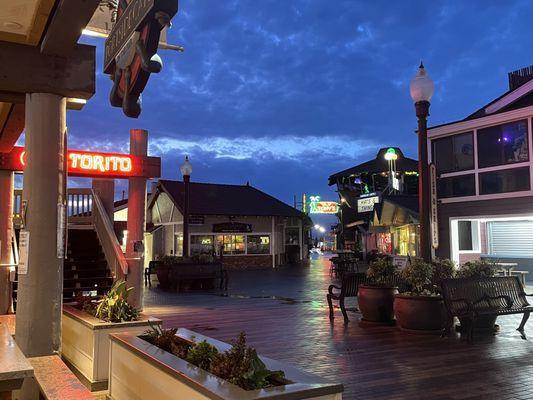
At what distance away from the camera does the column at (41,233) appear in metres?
5.71

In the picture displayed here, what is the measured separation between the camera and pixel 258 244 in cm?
3247

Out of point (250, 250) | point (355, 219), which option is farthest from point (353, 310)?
point (355, 219)

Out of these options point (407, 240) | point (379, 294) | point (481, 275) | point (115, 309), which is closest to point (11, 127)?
point (115, 309)

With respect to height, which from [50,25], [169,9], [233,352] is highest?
[50,25]

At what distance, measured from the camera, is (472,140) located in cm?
1625

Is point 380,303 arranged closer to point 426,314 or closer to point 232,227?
point 426,314

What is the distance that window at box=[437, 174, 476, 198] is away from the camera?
16219 millimetres

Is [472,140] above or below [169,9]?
above

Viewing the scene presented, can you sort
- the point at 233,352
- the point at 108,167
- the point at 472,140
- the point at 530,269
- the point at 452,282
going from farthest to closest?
the point at 530,269
the point at 472,140
the point at 108,167
the point at 452,282
the point at 233,352

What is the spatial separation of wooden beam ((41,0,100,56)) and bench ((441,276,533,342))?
6515mm

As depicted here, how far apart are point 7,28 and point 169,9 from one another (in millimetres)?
3268

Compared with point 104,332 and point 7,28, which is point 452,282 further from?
point 7,28

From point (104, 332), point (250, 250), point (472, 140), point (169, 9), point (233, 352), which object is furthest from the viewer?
point (250, 250)

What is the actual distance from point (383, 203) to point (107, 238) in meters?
12.7
